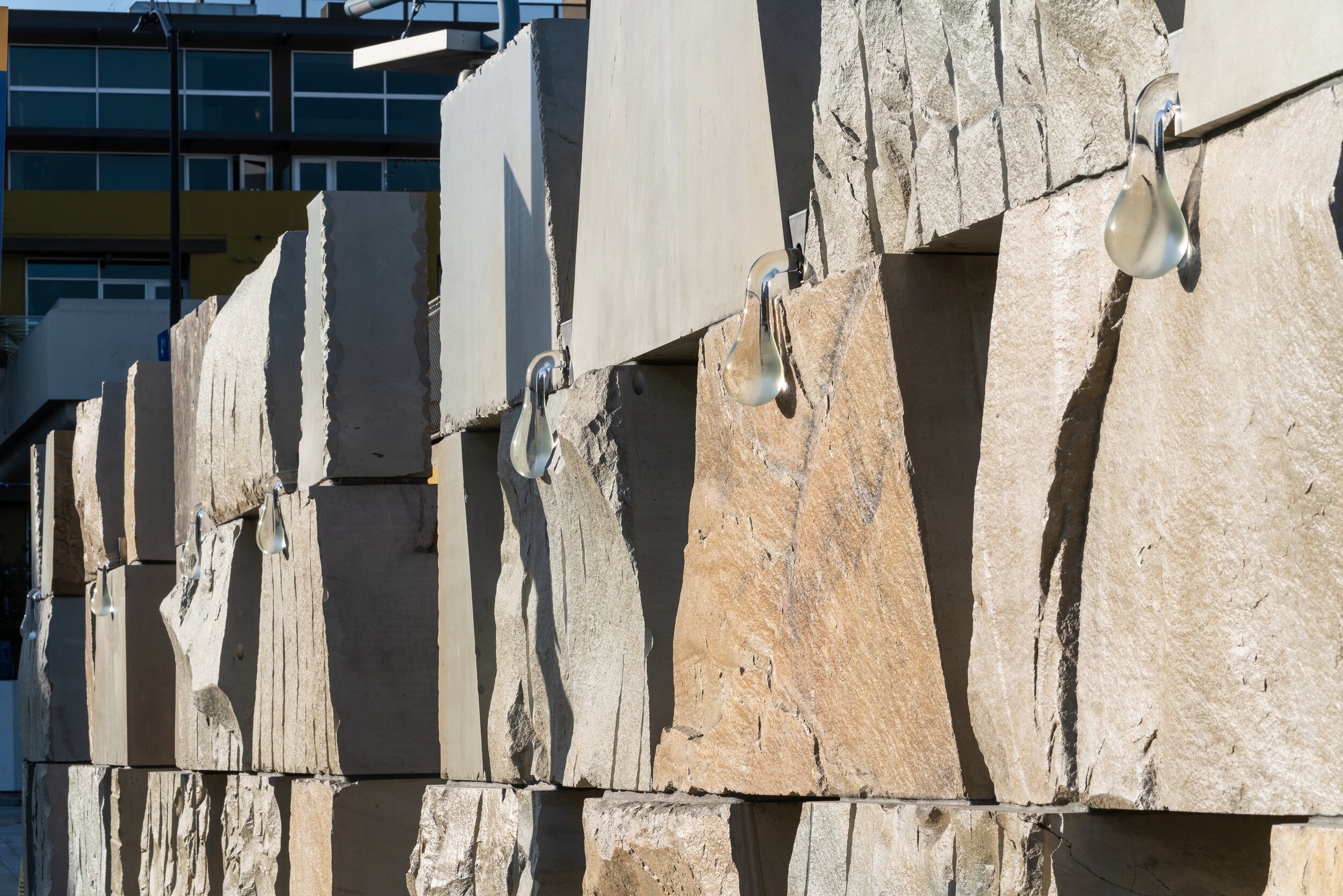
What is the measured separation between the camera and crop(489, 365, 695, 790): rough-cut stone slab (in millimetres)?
2795

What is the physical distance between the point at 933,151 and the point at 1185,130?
0.43 m

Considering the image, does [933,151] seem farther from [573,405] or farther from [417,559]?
[417,559]

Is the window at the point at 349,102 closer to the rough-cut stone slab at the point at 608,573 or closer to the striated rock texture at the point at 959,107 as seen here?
the rough-cut stone slab at the point at 608,573

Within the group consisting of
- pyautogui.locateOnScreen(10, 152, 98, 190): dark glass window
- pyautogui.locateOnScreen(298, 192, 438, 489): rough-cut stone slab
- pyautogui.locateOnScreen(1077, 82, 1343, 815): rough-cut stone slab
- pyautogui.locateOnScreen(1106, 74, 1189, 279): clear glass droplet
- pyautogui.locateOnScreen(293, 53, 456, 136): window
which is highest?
pyautogui.locateOnScreen(293, 53, 456, 136): window

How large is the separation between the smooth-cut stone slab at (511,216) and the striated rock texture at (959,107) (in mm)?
1059

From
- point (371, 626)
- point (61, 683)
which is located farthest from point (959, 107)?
point (61, 683)

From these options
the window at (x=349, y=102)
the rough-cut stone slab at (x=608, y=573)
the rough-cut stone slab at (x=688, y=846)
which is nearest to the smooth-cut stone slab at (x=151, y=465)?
the rough-cut stone slab at (x=608, y=573)

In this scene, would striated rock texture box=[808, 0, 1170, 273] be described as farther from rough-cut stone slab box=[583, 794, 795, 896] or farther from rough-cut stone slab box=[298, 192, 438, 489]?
rough-cut stone slab box=[298, 192, 438, 489]

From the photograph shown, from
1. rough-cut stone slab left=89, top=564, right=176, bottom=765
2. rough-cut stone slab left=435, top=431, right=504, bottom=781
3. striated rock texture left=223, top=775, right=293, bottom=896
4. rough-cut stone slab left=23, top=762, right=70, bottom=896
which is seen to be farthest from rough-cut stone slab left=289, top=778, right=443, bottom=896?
rough-cut stone slab left=23, top=762, right=70, bottom=896

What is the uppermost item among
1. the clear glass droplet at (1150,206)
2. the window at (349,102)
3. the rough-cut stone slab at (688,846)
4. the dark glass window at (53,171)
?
the window at (349,102)

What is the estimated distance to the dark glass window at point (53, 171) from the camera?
31.7 m

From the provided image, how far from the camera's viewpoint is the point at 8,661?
2686 cm

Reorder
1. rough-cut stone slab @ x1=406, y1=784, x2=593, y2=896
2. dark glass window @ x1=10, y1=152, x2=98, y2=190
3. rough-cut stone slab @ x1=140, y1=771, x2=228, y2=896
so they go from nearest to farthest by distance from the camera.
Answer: rough-cut stone slab @ x1=406, y1=784, x2=593, y2=896
rough-cut stone slab @ x1=140, y1=771, x2=228, y2=896
dark glass window @ x1=10, y1=152, x2=98, y2=190

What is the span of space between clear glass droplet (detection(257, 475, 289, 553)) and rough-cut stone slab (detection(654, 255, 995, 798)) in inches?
96.2
